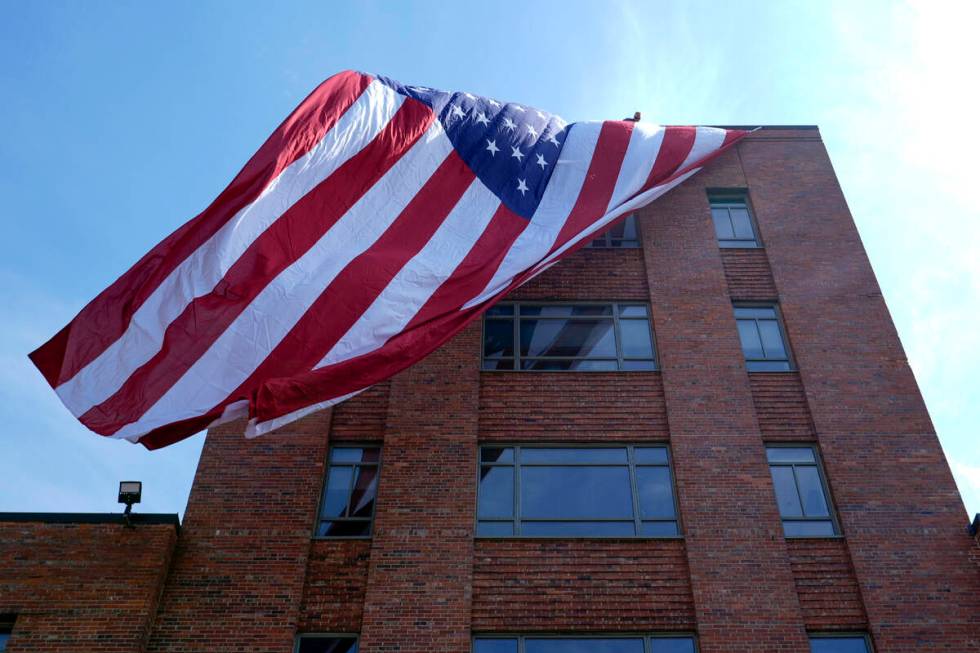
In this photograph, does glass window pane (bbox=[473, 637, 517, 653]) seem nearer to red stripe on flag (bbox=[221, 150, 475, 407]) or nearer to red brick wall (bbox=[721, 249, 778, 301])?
red stripe on flag (bbox=[221, 150, 475, 407])

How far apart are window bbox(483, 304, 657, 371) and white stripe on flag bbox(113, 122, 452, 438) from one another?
3.80m

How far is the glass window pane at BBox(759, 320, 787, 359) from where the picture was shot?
16.7m

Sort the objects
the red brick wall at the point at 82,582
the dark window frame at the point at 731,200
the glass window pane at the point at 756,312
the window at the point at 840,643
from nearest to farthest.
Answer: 1. the red brick wall at the point at 82,582
2. the window at the point at 840,643
3. the glass window pane at the point at 756,312
4. the dark window frame at the point at 731,200

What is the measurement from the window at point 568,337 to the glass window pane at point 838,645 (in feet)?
18.2

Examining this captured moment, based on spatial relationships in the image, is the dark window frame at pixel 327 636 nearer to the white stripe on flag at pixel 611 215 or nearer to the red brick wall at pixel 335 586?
the red brick wall at pixel 335 586

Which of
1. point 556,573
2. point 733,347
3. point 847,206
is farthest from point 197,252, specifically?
point 847,206

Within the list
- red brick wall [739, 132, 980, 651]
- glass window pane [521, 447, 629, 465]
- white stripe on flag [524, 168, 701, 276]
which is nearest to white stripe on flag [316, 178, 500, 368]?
white stripe on flag [524, 168, 701, 276]

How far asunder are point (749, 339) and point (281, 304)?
9.43m

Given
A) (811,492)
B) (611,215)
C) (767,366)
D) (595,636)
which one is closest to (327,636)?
(595,636)

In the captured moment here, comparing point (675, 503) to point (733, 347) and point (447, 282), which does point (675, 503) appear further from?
point (447, 282)

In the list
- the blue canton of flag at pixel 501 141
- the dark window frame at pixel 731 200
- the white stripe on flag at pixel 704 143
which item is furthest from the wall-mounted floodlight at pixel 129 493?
the dark window frame at pixel 731 200

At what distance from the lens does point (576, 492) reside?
14.7m

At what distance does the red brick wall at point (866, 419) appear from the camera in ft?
43.1

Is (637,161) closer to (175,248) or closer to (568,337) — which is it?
(568,337)
